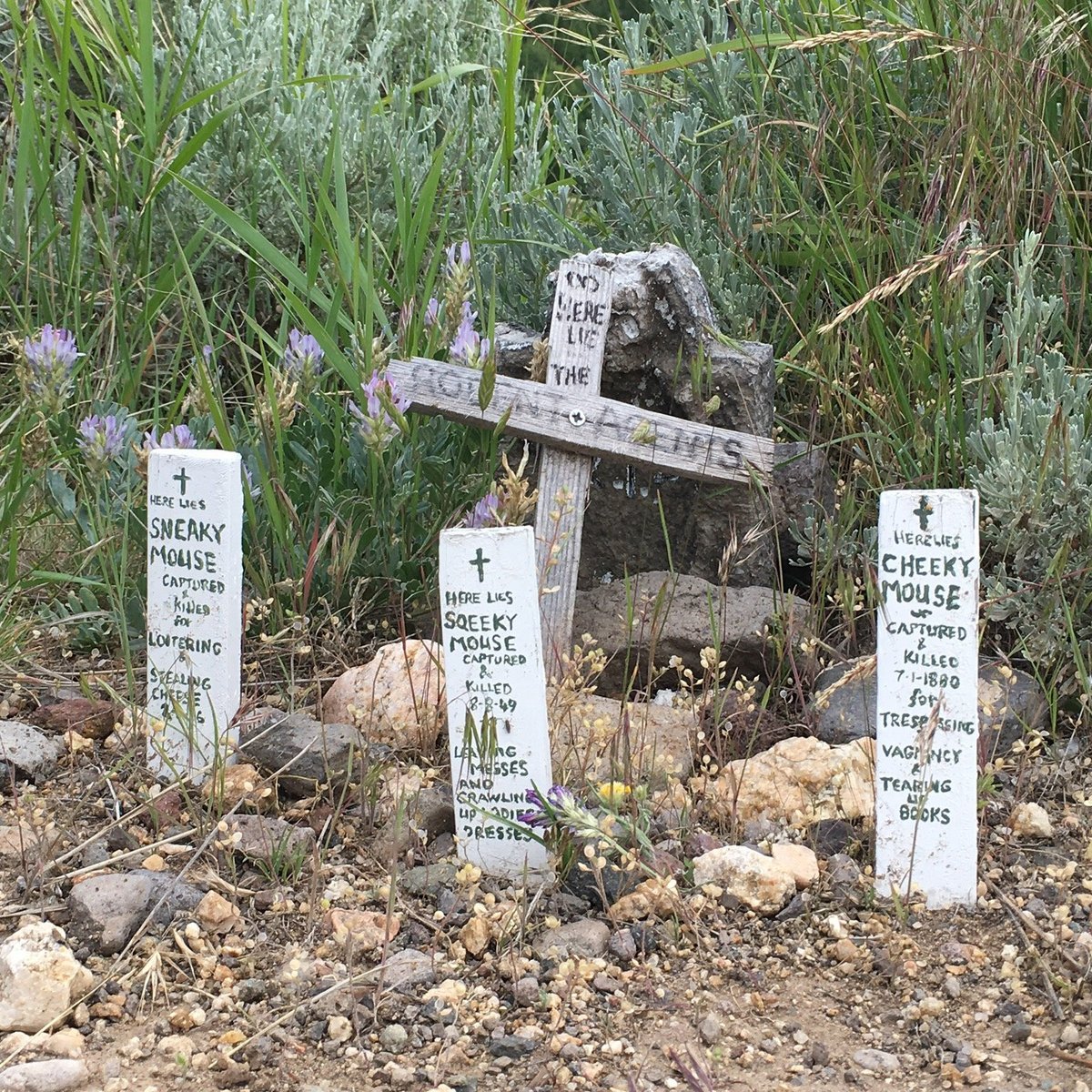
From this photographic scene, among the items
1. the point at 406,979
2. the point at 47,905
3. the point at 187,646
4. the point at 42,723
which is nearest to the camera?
the point at 406,979

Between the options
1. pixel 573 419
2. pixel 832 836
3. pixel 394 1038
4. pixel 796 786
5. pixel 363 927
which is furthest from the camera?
pixel 573 419

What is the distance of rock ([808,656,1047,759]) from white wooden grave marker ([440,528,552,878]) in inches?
26.3

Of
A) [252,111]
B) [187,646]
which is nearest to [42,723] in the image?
[187,646]

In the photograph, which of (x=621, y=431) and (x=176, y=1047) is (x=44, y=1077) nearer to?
(x=176, y=1047)

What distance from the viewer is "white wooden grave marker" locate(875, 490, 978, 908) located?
2371 mm

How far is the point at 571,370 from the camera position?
3.20 metres

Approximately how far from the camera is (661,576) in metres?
3.36

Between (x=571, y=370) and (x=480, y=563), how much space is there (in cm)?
92

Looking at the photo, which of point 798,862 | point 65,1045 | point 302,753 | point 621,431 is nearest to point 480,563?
point 302,753

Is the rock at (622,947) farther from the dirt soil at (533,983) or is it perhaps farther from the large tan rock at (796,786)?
the large tan rock at (796,786)

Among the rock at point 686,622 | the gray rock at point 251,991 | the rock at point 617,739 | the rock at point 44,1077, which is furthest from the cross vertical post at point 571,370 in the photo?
the rock at point 44,1077

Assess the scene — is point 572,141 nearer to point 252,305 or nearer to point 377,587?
point 252,305

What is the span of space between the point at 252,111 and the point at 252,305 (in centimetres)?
83

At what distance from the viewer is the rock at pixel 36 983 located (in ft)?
6.79
